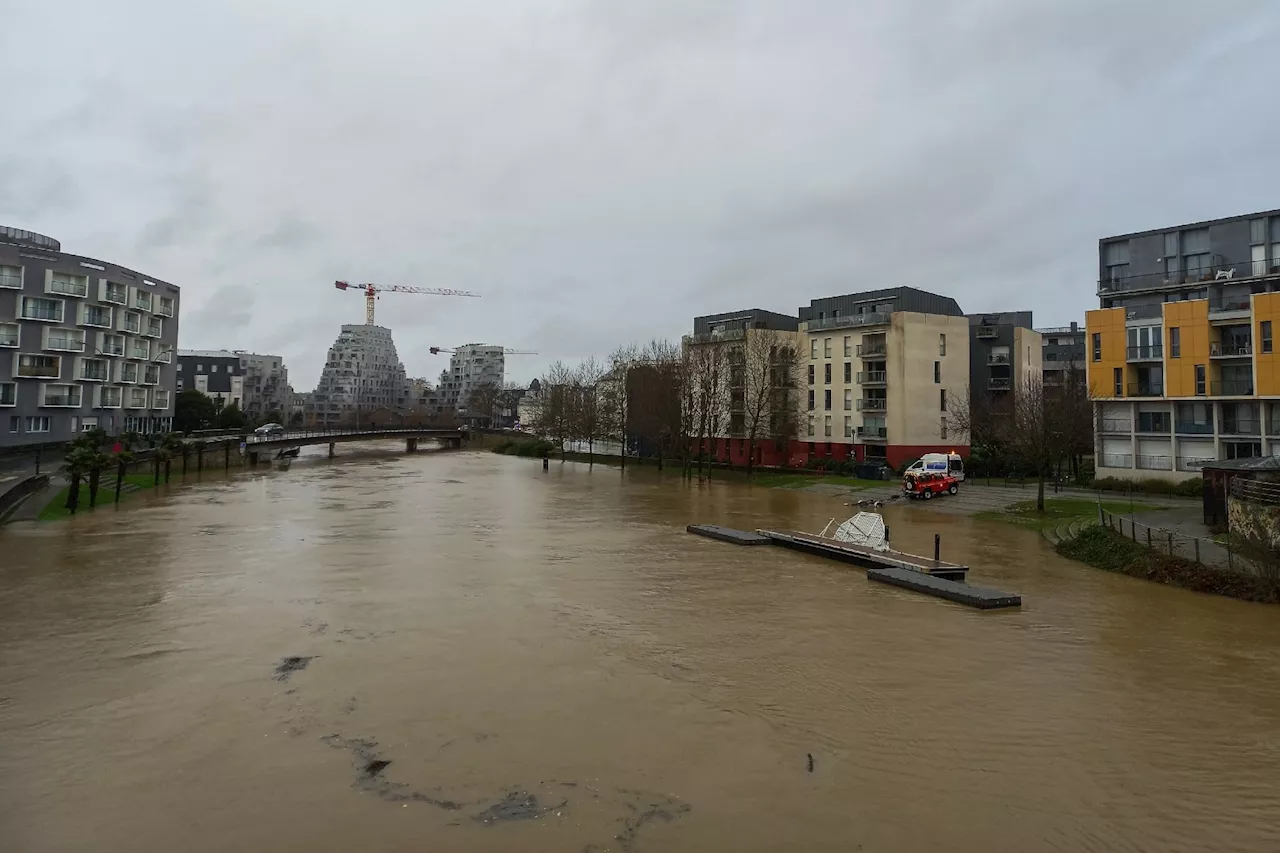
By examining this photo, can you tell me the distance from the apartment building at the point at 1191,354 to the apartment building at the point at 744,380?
25040 mm

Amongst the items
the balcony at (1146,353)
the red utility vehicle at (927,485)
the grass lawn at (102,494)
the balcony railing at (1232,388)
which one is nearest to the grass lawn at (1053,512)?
the red utility vehicle at (927,485)

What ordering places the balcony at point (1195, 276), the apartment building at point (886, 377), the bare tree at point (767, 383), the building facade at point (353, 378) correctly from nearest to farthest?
the balcony at point (1195, 276) → the apartment building at point (886, 377) → the bare tree at point (767, 383) → the building facade at point (353, 378)

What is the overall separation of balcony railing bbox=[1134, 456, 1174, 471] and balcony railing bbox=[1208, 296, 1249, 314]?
357 inches

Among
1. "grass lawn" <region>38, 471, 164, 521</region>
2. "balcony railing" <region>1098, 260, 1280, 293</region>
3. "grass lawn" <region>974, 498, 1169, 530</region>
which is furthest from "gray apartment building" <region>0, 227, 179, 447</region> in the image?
"balcony railing" <region>1098, 260, 1280, 293</region>

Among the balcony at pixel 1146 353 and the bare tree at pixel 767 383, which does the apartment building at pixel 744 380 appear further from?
the balcony at pixel 1146 353

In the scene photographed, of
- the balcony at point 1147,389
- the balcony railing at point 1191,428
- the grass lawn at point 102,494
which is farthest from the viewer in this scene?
the balcony at point 1147,389

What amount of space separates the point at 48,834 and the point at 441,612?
9.30 m

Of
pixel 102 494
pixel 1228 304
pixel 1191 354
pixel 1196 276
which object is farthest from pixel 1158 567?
pixel 102 494

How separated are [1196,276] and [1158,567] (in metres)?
38.1

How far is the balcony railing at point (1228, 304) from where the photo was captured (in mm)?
43094

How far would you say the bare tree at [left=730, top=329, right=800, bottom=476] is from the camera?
6444 centimetres

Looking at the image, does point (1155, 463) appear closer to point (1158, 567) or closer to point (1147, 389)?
point (1147, 389)

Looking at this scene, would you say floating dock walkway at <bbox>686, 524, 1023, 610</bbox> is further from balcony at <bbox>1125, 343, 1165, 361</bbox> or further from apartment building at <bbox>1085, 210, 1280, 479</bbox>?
balcony at <bbox>1125, 343, 1165, 361</bbox>

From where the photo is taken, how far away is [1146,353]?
46281 mm
